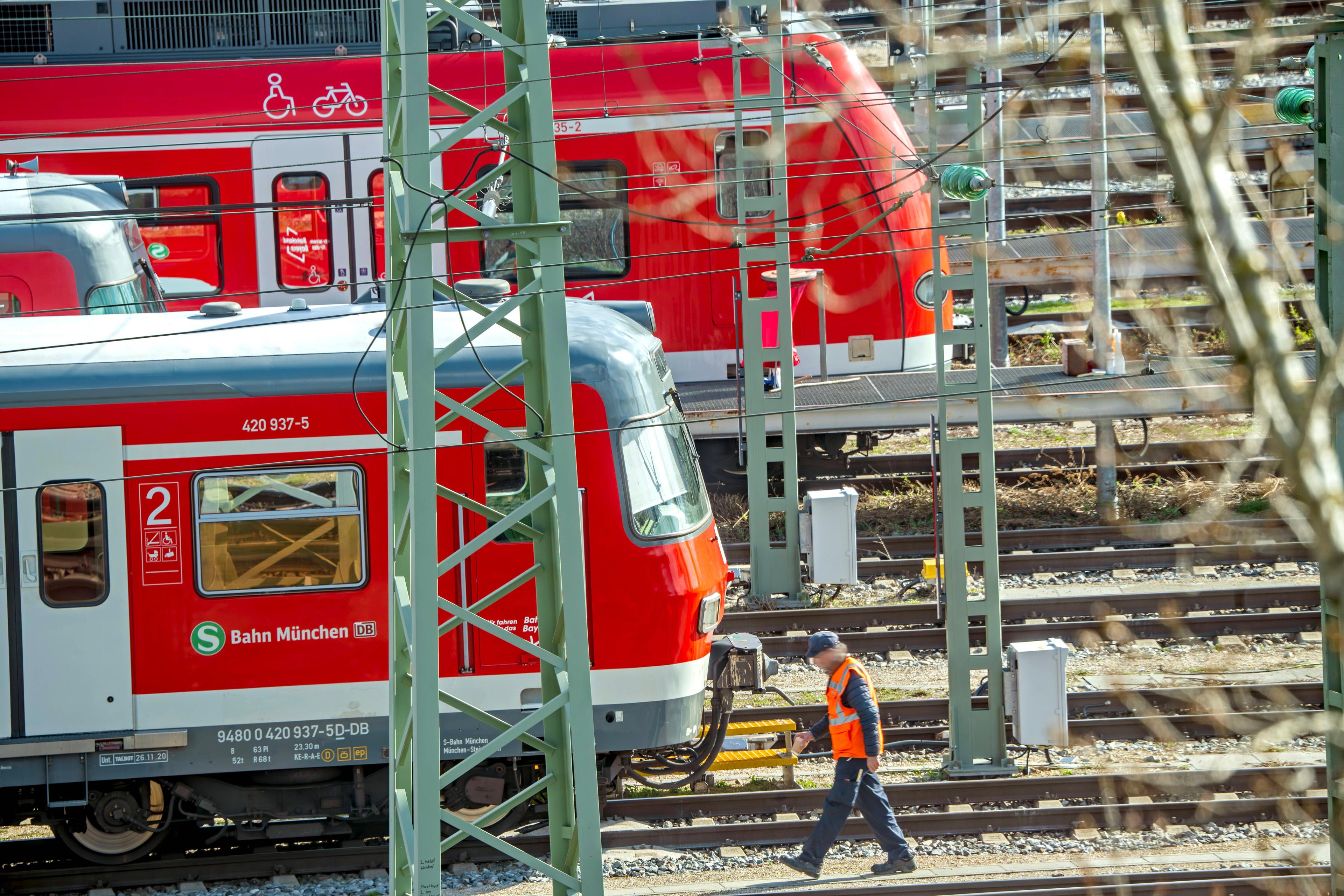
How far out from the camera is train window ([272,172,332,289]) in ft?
41.7

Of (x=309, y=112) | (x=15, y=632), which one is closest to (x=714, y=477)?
(x=309, y=112)

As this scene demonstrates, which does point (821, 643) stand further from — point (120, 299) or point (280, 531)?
point (120, 299)

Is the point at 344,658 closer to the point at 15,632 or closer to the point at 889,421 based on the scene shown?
the point at 15,632

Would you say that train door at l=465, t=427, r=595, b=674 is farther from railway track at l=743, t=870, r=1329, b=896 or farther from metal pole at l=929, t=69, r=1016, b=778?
metal pole at l=929, t=69, r=1016, b=778

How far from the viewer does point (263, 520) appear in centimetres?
752

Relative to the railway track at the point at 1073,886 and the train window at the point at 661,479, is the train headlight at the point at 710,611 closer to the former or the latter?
the train window at the point at 661,479

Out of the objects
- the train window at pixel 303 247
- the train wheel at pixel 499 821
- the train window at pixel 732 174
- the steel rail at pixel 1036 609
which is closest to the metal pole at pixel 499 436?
the train wheel at pixel 499 821

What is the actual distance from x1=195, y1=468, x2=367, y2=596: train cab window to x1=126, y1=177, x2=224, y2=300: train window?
577 cm

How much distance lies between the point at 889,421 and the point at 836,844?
5.20 meters

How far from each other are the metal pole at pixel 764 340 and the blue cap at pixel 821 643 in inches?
141

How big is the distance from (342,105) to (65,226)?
3.43 m

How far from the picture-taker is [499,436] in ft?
18.3

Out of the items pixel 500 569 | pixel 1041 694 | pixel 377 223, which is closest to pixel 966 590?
pixel 1041 694

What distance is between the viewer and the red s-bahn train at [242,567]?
7.43m
